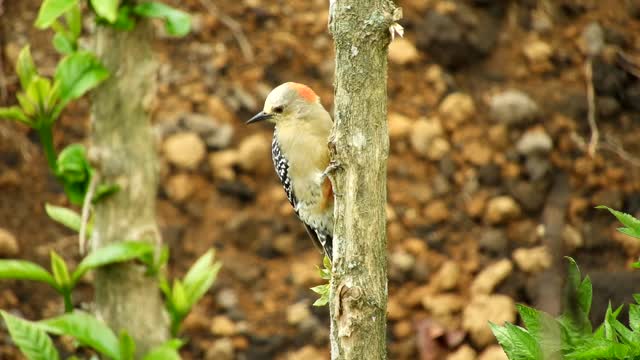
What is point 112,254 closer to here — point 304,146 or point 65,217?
point 65,217

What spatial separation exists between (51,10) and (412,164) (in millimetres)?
2497

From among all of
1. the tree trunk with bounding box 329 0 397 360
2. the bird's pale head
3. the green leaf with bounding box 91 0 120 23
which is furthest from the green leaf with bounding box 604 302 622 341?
the green leaf with bounding box 91 0 120 23

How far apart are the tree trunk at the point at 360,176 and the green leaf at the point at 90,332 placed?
175 centimetres

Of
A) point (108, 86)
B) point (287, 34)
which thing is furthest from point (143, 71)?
point (287, 34)

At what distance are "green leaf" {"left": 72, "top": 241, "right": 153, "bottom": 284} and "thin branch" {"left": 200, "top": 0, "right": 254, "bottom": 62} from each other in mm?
2128

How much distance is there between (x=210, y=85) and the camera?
602cm

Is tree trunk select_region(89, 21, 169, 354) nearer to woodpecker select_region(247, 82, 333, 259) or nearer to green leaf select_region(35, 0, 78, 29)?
green leaf select_region(35, 0, 78, 29)

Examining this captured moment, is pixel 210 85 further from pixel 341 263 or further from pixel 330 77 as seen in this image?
pixel 341 263

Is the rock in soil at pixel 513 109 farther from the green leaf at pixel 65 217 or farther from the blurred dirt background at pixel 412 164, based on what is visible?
the green leaf at pixel 65 217

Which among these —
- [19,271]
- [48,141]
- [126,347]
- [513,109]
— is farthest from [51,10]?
[513,109]

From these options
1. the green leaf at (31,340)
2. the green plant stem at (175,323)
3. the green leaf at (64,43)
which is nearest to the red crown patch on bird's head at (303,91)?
the green leaf at (64,43)

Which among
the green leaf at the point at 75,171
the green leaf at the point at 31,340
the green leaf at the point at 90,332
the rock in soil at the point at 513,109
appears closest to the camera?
the green leaf at the point at 31,340

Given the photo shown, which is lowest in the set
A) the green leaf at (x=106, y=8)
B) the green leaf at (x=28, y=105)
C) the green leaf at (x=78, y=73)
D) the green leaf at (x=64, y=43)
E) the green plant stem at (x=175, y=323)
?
the green plant stem at (x=175, y=323)

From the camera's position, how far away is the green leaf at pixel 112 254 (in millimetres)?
4137
